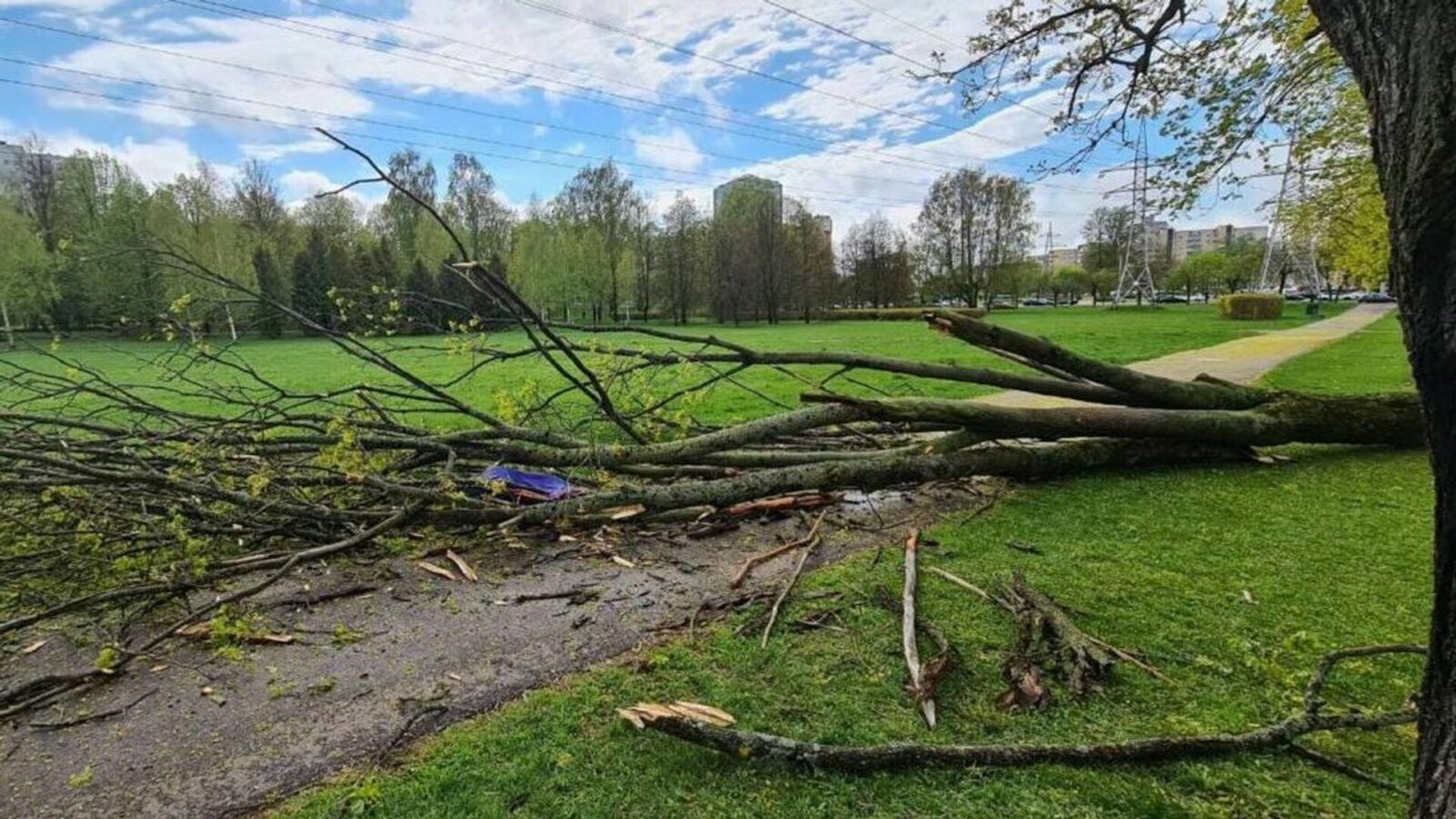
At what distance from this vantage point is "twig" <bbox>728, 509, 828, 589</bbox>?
360cm

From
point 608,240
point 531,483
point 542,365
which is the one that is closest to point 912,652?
point 531,483

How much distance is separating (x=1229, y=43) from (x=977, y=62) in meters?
2.66

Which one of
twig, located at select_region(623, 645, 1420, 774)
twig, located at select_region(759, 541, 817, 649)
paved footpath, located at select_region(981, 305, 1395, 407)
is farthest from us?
paved footpath, located at select_region(981, 305, 1395, 407)

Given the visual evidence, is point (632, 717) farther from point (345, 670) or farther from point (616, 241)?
point (616, 241)

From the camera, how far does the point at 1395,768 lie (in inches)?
77.2

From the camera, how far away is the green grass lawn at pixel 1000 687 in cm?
189

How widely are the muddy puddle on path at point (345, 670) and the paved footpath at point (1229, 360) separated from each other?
560 centimetres

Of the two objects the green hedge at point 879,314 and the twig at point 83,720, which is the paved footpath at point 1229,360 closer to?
the twig at point 83,720

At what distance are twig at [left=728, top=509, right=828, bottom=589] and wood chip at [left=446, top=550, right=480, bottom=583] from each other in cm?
137

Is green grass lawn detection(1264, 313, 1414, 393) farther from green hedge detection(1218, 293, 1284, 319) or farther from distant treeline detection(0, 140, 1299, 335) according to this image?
distant treeline detection(0, 140, 1299, 335)

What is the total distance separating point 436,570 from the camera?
3.78 metres

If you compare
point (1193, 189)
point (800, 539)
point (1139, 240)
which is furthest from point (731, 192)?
point (800, 539)

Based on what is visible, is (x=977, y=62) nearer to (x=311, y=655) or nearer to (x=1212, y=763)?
(x=1212, y=763)

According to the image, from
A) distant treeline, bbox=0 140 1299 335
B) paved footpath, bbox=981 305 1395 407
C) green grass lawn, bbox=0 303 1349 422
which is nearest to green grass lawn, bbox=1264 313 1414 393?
paved footpath, bbox=981 305 1395 407
